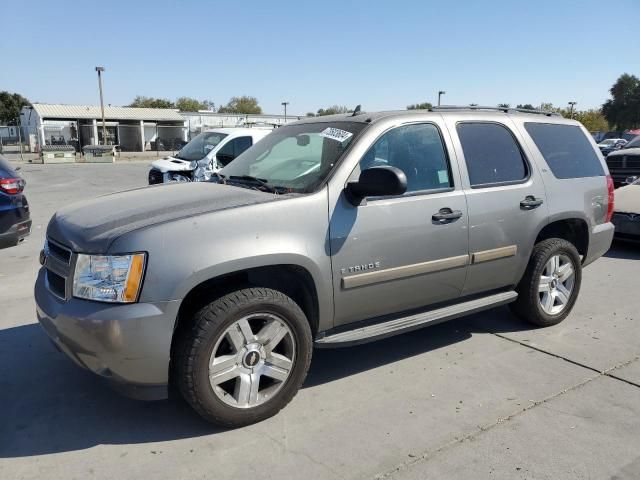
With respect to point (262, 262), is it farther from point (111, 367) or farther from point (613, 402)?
point (613, 402)

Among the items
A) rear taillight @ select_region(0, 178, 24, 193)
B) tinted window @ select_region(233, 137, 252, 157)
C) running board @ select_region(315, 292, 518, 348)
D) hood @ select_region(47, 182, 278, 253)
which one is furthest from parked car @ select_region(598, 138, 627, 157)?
hood @ select_region(47, 182, 278, 253)

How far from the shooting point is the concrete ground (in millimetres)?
2797

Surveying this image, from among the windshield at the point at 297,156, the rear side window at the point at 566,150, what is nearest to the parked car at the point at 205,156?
the windshield at the point at 297,156

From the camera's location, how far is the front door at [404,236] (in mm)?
3387

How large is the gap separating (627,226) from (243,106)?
8760 centimetres

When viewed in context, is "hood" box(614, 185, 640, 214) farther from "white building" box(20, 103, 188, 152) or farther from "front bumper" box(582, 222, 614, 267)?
"white building" box(20, 103, 188, 152)

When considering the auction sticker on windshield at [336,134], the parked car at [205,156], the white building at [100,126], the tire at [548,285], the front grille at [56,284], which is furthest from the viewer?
the white building at [100,126]

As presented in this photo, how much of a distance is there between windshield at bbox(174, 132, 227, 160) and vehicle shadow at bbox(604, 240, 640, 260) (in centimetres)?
753

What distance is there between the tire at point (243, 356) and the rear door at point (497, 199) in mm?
1588

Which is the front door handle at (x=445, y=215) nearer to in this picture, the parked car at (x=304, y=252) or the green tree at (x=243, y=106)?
the parked car at (x=304, y=252)

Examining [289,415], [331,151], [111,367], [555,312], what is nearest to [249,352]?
[289,415]

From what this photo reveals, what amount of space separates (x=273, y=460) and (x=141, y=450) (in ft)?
2.44

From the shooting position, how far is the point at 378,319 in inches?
146

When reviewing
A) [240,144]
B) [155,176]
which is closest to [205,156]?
[240,144]
